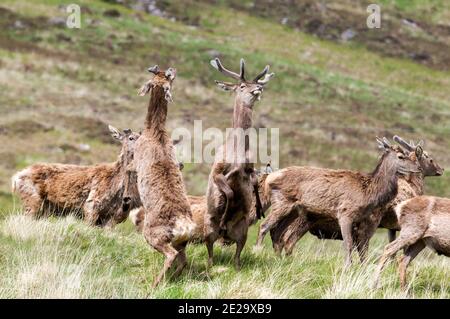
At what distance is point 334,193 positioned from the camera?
13508mm

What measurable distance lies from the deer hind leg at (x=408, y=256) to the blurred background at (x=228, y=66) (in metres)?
17.8

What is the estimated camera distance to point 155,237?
10203mm

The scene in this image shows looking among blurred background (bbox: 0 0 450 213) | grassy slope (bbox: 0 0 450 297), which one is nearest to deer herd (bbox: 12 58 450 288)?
grassy slope (bbox: 0 0 450 297)

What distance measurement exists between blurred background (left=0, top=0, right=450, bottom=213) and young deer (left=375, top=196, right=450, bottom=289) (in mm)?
17765

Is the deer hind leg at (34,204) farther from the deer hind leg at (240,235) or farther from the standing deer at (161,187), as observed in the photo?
the deer hind leg at (240,235)

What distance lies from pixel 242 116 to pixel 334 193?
2.53 m

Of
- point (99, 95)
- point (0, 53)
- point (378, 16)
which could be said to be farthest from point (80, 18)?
point (378, 16)

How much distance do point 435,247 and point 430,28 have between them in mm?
85590

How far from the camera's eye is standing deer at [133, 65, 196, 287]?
33.4ft

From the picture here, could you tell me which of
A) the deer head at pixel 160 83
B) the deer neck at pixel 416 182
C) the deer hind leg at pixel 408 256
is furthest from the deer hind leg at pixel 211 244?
the deer neck at pixel 416 182

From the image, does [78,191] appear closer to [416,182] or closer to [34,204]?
[34,204]

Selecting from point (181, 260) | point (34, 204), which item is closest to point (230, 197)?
point (181, 260)

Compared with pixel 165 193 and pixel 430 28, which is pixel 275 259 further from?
pixel 430 28

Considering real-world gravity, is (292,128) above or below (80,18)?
→ below
